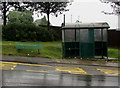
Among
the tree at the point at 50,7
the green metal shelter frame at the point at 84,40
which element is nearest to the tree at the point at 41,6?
the tree at the point at 50,7

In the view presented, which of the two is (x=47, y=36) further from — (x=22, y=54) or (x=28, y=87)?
(x=28, y=87)

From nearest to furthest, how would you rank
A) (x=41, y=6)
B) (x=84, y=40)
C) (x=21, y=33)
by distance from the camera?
(x=84, y=40), (x=21, y=33), (x=41, y=6)

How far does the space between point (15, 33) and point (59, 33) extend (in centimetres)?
1189

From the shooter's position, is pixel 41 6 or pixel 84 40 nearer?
pixel 84 40

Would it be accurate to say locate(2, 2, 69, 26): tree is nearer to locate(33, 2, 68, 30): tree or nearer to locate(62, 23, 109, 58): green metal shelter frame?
locate(33, 2, 68, 30): tree

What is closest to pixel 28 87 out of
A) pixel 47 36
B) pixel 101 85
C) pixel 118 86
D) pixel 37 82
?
pixel 37 82

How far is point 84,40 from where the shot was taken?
18406 mm

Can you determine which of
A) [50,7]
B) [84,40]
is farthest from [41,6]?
[84,40]

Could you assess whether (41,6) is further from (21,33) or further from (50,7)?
(21,33)

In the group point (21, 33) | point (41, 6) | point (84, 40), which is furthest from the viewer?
point (41, 6)

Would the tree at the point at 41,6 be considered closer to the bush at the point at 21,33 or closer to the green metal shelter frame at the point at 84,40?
the bush at the point at 21,33

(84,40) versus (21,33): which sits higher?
(21,33)

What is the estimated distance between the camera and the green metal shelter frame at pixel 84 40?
59.9 ft

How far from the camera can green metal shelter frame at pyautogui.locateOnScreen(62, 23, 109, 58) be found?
1825 cm
